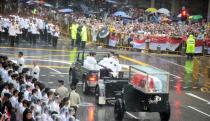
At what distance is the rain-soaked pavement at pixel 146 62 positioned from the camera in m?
26.1

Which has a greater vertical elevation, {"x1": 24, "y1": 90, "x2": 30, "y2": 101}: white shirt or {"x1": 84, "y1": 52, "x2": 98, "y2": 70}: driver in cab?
{"x1": 84, "y1": 52, "x2": 98, "y2": 70}: driver in cab

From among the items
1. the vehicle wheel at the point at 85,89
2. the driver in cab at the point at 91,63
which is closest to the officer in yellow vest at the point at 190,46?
the driver in cab at the point at 91,63

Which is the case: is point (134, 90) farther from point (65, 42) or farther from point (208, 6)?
point (208, 6)

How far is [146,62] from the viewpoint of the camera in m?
39.9

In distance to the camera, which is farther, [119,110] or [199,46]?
[199,46]

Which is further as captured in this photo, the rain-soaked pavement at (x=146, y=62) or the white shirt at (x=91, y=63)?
the white shirt at (x=91, y=63)

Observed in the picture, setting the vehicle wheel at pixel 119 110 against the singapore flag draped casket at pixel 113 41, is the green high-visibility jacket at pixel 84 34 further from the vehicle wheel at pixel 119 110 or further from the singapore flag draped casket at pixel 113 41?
the vehicle wheel at pixel 119 110

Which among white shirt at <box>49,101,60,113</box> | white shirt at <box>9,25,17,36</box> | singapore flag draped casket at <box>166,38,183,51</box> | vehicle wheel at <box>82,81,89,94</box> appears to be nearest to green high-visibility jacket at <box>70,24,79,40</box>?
white shirt at <box>9,25,17,36</box>

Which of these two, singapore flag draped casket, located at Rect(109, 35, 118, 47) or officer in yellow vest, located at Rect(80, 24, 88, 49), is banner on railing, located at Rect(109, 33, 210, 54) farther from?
officer in yellow vest, located at Rect(80, 24, 88, 49)

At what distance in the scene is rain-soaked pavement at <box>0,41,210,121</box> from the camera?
26141 mm

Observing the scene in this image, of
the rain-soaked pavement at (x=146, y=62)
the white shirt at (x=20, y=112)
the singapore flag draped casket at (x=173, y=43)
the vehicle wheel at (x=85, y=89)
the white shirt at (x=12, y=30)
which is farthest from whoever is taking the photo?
the singapore flag draped casket at (x=173, y=43)

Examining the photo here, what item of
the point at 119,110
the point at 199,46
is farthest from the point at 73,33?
the point at 119,110

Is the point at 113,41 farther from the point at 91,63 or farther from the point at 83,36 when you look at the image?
the point at 91,63

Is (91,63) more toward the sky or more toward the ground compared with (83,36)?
more toward the ground
